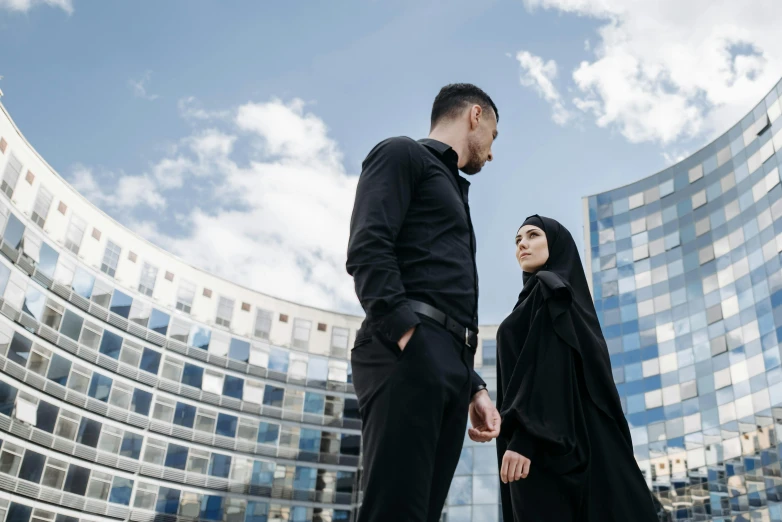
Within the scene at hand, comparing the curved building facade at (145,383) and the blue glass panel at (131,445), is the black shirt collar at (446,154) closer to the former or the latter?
the curved building facade at (145,383)

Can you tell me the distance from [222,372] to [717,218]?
3207cm

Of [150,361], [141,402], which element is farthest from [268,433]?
[150,361]

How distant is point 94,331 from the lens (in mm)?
40344

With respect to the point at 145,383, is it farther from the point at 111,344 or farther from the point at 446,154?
the point at 446,154

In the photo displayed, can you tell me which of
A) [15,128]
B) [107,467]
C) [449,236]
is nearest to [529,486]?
[449,236]

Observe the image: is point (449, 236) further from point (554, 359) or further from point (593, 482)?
point (593, 482)

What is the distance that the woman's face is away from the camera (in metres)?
5.12

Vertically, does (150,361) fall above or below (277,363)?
below

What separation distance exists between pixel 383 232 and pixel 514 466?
1664 mm

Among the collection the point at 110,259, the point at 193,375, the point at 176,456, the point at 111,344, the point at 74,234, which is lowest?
the point at 176,456

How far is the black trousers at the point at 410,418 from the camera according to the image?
2.84m

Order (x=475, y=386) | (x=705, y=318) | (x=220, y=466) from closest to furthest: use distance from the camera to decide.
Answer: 1. (x=475, y=386)
2. (x=220, y=466)
3. (x=705, y=318)

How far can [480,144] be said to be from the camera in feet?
13.3

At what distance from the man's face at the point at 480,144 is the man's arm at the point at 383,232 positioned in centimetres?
52
